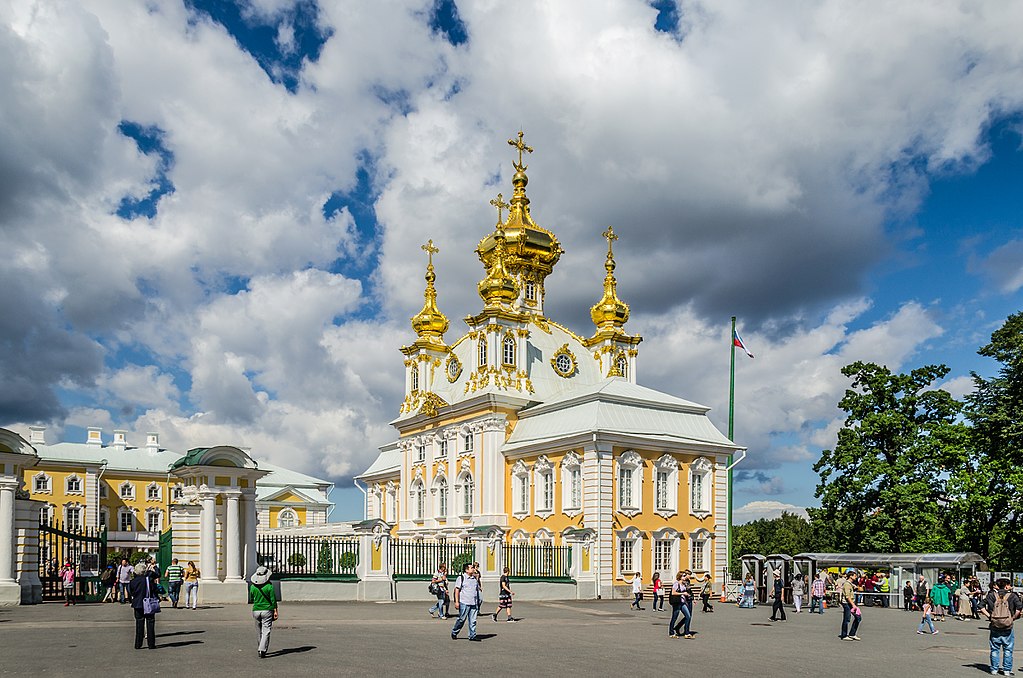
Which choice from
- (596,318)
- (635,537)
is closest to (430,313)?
(596,318)

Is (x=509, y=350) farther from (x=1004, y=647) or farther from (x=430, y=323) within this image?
(x=1004, y=647)

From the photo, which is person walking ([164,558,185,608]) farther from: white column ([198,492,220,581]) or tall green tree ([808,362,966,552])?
tall green tree ([808,362,966,552])

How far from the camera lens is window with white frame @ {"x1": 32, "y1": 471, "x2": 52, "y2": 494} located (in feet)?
252

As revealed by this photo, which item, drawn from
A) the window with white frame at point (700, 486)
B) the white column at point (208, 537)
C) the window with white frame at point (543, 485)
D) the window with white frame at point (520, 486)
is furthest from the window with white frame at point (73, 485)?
the white column at point (208, 537)

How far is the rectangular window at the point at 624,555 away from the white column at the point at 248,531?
1784 cm

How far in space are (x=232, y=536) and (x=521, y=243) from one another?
3569 centimetres

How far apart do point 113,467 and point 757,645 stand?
7068 cm

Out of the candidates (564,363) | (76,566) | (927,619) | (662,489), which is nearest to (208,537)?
(76,566)

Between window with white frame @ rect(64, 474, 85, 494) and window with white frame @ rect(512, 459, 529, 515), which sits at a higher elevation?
window with white frame @ rect(512, 459, 529, 515)

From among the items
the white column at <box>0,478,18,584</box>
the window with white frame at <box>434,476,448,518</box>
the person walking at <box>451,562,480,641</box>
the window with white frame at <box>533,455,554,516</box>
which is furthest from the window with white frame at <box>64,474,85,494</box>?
the person walking at <box>451,562,480,641</box>

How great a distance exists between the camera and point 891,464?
48469 mm

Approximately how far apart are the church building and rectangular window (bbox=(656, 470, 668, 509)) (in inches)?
3.2

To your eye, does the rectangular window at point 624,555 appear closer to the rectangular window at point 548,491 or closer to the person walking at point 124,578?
the rectangular window at point 548,491

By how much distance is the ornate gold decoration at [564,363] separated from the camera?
56062mm
